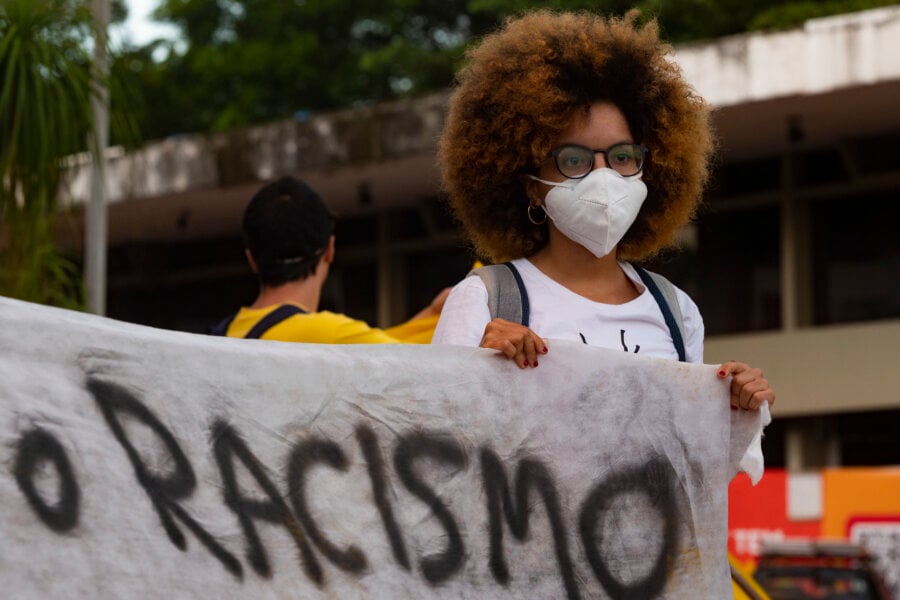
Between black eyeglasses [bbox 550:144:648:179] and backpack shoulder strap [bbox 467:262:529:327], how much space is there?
0.24 metres

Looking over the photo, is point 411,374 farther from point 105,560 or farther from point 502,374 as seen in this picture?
point 105,560

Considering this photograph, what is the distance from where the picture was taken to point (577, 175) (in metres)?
3.17

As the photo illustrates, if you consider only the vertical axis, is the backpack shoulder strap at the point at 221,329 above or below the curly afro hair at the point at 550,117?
below

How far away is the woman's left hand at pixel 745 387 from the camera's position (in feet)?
10.2

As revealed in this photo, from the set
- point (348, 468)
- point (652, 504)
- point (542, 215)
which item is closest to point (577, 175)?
point (542, 215)

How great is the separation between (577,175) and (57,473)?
1160mm

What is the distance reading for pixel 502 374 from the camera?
2990mm

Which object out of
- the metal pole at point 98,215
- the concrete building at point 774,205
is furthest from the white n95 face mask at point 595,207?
the concrete building at point 774,205

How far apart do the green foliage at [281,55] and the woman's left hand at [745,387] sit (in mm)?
23041

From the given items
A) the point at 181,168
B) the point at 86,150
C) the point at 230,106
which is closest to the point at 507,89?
the point at 86,150

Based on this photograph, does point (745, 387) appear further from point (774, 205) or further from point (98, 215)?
point (774, 205)

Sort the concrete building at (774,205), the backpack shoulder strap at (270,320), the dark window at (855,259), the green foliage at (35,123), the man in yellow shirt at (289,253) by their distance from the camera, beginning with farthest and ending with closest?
the dark window at (855,259)
the concrete building at (774,205)
the green foliage at (35,123)
the man in yellow shirt at (289,253)
the backpack shoulder strap at (270,320)

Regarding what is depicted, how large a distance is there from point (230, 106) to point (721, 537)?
2666cm

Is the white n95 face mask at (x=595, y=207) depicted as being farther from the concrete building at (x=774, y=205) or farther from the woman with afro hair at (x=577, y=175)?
the concrete building at (x=774, y=205)
